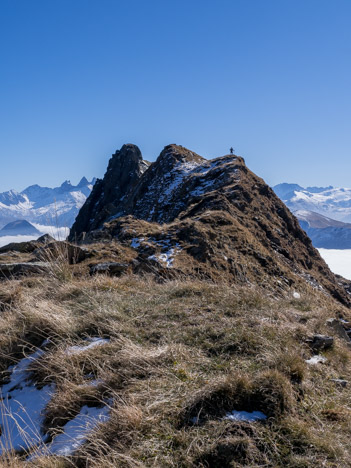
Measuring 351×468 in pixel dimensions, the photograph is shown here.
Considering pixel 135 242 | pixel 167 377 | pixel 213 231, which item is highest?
pixel 213 231

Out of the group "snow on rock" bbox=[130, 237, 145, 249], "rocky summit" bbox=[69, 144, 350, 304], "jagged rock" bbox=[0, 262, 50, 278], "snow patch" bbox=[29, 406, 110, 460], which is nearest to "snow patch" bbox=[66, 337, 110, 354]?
"snow patch" bbox=[29, 406, 110, 460]

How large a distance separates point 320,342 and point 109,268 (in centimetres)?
629

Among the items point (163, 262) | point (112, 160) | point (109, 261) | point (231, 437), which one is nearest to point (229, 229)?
point (163, 262)

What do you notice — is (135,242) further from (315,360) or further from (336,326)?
(315,360)

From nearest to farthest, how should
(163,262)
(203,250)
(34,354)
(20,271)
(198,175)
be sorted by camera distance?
(34,354) → (20,271) → (163,262) → (203,250) → (198,175)

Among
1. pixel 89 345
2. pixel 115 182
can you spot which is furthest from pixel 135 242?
pixel 115 182

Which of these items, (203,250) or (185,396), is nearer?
(185,396)

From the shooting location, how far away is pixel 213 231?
1429 cm

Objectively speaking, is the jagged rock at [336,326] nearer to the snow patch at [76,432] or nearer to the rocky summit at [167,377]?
the rocky summit at [167,377]

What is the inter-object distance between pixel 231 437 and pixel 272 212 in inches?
820

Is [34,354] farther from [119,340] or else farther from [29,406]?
[119,340]

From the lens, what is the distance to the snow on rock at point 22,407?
3482 mm

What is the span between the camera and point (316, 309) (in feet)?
19.8

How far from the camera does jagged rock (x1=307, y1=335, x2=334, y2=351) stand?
15.4ft
